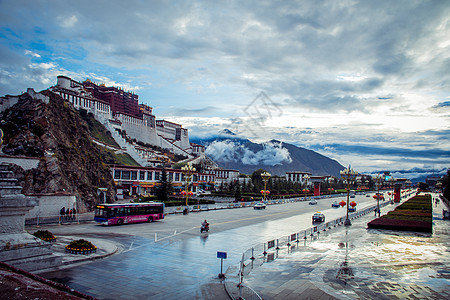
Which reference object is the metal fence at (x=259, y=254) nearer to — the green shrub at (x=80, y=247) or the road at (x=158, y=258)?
the road at (x=158, y=258)

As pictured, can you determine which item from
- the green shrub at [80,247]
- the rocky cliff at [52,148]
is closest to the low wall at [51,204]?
the rocky cliff at [52,148]

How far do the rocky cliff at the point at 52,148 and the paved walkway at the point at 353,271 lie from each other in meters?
25.7

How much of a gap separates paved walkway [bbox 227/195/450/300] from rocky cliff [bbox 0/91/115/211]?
2570 cm

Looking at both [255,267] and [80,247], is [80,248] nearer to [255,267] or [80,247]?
[80,247]

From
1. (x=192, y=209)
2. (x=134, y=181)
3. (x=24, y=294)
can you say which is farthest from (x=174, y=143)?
(x=24, y=294)

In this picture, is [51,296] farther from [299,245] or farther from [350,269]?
[299,245]

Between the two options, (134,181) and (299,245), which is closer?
(299,245)

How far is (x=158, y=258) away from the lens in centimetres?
1820

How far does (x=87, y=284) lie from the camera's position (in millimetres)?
13438

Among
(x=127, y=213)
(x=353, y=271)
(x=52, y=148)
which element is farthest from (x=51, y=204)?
(x=353, y=271)

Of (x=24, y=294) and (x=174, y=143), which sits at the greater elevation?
(x=174, y=143)

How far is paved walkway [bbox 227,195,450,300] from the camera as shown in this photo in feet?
43.4

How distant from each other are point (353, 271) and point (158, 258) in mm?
10345

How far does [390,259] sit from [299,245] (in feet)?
20.0
